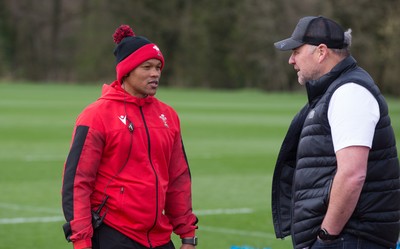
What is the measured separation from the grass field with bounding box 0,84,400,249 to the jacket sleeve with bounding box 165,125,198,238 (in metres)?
4.81

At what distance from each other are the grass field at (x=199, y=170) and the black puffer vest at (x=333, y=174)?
541 cm

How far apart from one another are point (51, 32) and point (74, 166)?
85.2 metres

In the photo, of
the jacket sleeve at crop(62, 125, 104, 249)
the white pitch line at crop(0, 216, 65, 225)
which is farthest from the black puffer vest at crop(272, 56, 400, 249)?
the white pitch line at crop(0, 216, 65, 225)

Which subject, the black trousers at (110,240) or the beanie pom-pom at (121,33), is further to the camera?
the beanie pom-pom at (121,33)

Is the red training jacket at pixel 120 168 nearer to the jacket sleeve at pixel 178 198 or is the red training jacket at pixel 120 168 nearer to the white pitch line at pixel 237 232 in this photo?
the jacket sleeve at pixel 178 198

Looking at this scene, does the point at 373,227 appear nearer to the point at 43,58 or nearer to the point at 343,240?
the point at 343,240

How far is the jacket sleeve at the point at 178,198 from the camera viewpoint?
5.92 meters

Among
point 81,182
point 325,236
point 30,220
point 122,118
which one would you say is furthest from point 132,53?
point 30,220

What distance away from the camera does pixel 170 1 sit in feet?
277

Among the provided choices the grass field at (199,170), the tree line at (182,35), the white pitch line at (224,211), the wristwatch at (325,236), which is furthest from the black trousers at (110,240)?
the tree line at (182,35)

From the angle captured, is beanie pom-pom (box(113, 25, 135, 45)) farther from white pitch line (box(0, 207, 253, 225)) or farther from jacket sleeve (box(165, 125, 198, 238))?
white pitch line (box(0, 207, 253, 225))

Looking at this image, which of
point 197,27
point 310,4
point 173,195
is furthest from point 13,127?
point 197,27

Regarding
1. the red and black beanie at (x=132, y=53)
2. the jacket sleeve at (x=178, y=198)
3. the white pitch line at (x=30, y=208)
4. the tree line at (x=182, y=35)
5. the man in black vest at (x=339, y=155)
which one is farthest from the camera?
the tree line at (x=182, y=35)

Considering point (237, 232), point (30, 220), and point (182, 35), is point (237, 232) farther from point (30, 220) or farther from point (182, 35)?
point (182, 35)
